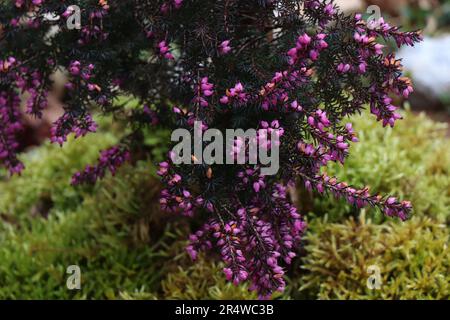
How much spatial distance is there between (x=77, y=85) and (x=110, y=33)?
15.3 inches

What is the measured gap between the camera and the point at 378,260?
3.72 metres

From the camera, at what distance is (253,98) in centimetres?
271

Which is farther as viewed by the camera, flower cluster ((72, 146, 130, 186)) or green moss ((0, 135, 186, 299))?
green moss ((0, 135, 186, 299))

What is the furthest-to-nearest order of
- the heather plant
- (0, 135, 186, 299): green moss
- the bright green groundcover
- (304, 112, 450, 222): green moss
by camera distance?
(304, 112, 450, 222): green moss, (0, 135, 186, 299): green moss, the bright green groundcover, the heather plant

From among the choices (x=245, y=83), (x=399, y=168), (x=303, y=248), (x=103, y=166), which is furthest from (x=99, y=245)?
(x=399, y=168)

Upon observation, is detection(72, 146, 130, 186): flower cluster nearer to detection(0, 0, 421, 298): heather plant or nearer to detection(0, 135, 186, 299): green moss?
detection(0, 0, 421, 298): heather plant

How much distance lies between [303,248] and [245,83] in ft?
5.06

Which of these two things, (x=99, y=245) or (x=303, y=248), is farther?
(x=99, y=245)

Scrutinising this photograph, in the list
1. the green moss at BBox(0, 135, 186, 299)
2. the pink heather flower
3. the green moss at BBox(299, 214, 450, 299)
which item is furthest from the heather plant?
the green moss at BBox(0, 135, 186, 299)

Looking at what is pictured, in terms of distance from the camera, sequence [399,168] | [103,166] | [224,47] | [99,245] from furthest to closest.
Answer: [399,168], [99,245], [103,166], [224,47]

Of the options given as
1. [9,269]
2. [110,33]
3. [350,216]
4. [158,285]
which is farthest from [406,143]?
[9,269]

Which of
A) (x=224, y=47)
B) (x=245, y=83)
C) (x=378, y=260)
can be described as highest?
(x=224, y=47)

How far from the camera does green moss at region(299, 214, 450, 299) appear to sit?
3580mm

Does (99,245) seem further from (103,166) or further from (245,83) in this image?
(245,83)
